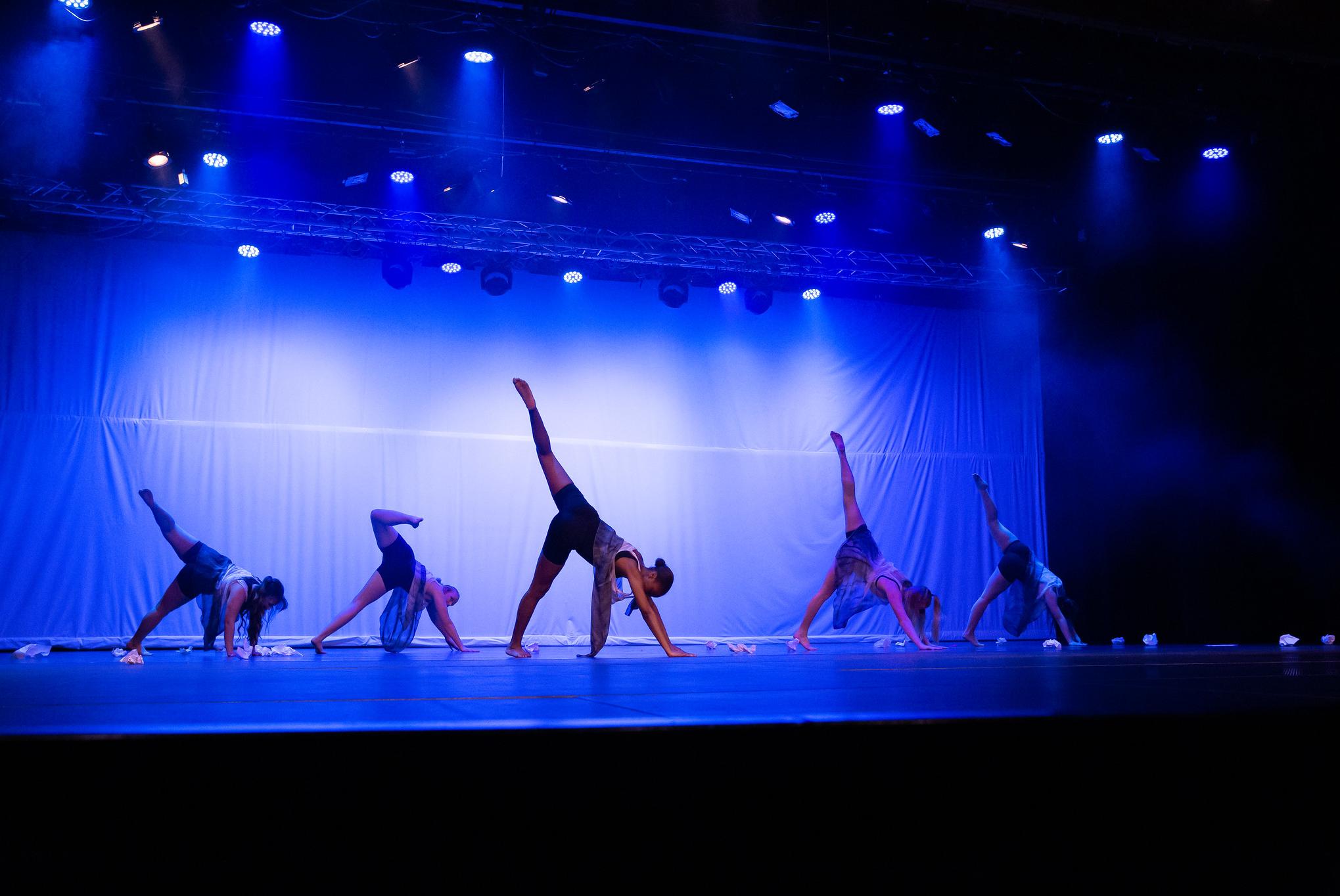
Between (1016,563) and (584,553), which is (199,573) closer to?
(584,553)

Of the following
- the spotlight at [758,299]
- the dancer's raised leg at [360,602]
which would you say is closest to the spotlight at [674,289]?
the spotlight at [758,299]

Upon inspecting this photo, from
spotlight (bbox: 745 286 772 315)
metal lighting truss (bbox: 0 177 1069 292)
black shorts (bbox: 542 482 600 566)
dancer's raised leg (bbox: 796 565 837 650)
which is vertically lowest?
dancer's raised leg (bbox: 796 565 837 650)

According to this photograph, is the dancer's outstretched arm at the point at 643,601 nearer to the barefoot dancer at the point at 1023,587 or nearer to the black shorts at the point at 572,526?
the black shorts at the point at 572,526

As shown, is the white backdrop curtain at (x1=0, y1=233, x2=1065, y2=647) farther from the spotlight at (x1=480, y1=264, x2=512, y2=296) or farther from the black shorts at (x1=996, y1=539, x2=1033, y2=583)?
the black shorts at (x1=996, y1=539, x2=1033, y2=583)

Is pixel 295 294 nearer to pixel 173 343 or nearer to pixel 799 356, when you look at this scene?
pixel 173 343

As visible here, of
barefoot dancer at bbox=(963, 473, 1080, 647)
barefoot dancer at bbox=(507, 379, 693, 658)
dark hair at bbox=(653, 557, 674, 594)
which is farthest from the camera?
barefoot dancer at bbox=(963, 473, 1080, 647)

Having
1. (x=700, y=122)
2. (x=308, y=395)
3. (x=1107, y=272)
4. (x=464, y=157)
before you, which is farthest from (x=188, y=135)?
(x=1107, y=272)

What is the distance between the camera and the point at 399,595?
299 inches

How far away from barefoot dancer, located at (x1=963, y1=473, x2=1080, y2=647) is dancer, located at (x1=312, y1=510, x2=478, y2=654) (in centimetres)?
499

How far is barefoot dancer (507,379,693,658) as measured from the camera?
17.3ft

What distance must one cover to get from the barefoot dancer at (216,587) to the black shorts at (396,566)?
83 cm

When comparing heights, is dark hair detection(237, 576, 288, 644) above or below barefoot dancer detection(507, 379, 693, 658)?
below

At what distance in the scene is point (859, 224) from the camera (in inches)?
348

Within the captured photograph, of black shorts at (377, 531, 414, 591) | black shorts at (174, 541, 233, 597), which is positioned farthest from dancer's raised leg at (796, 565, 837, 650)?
black shorts at (174, 541, 233, 597)
